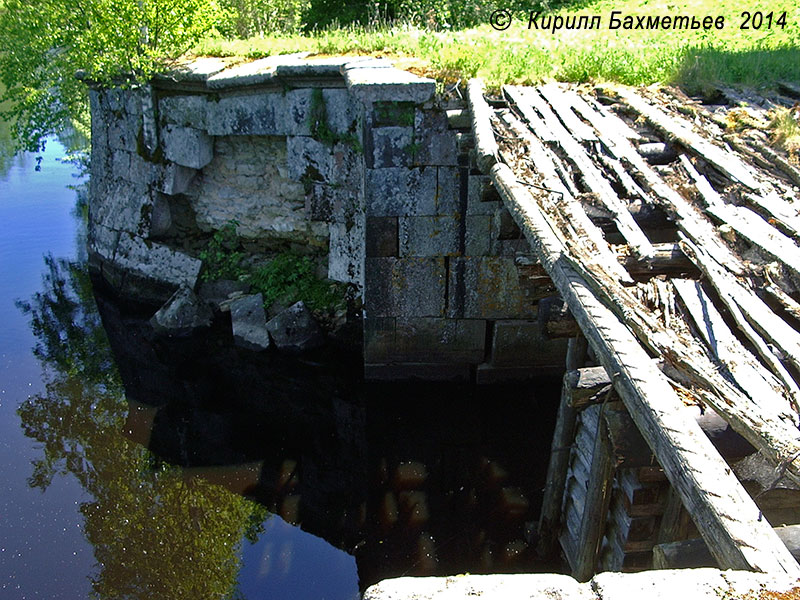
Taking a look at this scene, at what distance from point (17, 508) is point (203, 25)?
6.19 m

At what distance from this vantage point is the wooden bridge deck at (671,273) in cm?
206

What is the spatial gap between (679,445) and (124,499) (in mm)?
4810

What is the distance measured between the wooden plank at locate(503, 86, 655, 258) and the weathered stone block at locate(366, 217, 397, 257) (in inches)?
62.7

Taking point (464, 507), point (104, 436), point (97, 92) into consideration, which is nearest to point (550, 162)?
point (464, 507)

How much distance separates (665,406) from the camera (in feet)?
7.38

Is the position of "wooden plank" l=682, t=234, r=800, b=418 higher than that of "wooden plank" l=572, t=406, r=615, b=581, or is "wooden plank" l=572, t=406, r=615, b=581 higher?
"wooden plank" l=682, t=234, r=800, b=418

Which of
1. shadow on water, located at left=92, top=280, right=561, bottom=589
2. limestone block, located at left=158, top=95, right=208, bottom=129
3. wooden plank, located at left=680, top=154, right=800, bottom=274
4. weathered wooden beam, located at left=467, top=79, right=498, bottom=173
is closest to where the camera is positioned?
wooden plank, located at left=680, top=154, right=800, bottom=274

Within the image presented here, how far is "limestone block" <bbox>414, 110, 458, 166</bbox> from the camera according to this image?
6027 mm

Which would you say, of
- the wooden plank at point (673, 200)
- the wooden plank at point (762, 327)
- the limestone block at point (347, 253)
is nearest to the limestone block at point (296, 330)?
the limestone block at point (347, 253)

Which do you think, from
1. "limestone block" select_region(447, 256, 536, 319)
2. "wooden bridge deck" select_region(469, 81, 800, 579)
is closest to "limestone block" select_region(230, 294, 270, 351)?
"limestone block" select_region(447, 256, 536, 319)

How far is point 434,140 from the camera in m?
6.11

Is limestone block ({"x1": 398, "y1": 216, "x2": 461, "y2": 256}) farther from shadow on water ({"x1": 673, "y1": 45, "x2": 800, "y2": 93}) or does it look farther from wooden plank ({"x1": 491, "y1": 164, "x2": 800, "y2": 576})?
wooden plank ({"x1": 491, "y1": 164, "x2": 800, "y2": 576})

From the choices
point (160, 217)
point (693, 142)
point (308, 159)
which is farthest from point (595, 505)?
point (160, 217)

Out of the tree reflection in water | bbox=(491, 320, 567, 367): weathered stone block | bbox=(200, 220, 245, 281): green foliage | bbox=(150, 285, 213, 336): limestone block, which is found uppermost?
bbox=(200, 220, 245, 281): green foliage
